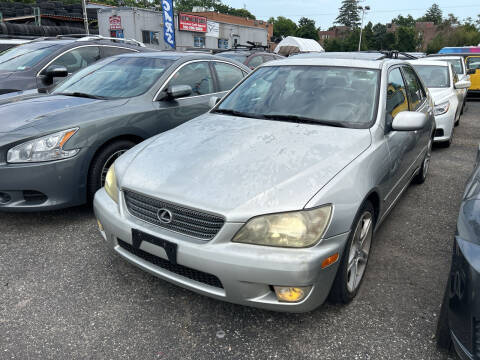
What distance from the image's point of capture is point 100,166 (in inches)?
136

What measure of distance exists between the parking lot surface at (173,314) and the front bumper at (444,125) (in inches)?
141

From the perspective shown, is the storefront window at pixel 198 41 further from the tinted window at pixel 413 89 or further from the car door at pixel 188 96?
the tinted window at pixel 413 89

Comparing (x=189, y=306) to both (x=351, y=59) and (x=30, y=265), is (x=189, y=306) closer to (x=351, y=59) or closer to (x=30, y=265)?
(x=30, y=265)

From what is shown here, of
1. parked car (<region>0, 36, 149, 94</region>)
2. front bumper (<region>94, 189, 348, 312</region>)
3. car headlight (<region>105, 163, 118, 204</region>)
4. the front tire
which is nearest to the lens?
front bumper (<region>94, 189, 348, 312</region>)

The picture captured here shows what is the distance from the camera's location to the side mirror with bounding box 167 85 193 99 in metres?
3.91

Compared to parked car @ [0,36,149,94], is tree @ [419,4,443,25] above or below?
above

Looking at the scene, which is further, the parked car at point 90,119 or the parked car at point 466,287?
the parked car at point 90,119

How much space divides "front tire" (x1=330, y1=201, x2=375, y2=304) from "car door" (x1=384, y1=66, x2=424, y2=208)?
0.37 meters

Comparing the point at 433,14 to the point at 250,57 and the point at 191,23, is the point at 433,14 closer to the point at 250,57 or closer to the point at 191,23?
the point at 191,23

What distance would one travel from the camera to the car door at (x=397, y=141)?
2855 millimetres

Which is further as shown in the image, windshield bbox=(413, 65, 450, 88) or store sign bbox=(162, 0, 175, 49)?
store sign bbox=(162, 0, 175, 49)

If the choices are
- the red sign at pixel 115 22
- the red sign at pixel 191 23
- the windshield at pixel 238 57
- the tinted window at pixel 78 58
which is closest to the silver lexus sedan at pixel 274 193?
the tinted window at pixel 78 58

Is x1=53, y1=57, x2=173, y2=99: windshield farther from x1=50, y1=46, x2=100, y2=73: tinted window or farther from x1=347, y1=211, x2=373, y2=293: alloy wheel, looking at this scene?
x1=347, y1=211, x2=373, y2=293: alloy wheel

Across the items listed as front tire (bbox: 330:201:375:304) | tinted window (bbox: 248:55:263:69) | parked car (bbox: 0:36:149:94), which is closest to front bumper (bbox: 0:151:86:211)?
front tire (bbox: 330:201:375:304)
